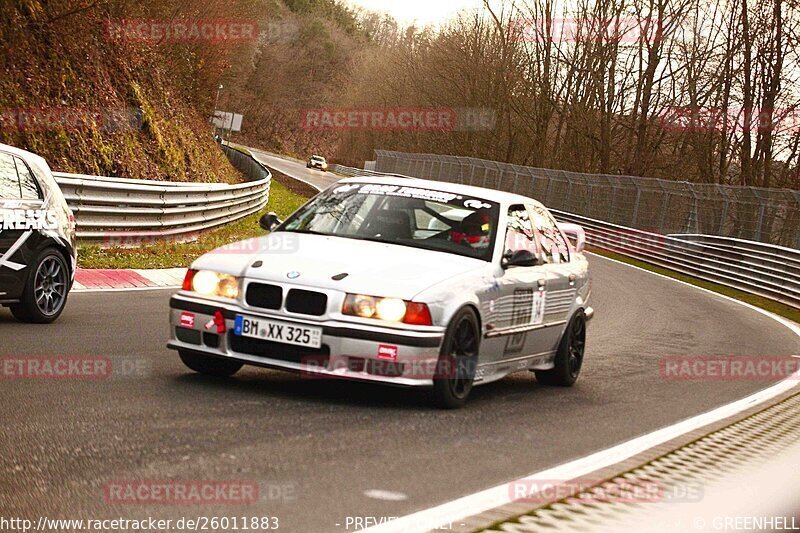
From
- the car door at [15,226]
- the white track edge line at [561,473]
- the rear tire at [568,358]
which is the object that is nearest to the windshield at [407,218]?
the rear tire at [568,358]

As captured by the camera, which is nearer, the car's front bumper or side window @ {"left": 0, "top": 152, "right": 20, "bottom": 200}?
the car's front bumper

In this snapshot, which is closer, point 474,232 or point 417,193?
point 474,232

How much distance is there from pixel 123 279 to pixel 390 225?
7.01m

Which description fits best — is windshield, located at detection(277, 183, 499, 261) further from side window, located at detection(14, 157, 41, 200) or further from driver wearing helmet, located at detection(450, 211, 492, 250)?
side window, located at detection(14, 157, 41, 200)

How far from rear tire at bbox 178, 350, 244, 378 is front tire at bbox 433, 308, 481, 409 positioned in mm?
1356

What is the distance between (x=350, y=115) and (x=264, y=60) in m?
35.8

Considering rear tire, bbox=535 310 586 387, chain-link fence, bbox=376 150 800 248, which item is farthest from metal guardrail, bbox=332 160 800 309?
rear tire, bbox=535 310 586 387

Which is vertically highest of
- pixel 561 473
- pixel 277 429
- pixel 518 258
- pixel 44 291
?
pixel 518 258

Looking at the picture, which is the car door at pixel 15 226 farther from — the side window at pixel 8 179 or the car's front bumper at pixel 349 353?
the car's front bumper at pixel 349 353

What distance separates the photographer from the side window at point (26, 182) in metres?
9.45

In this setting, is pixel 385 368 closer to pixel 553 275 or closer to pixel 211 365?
pixel 211 365

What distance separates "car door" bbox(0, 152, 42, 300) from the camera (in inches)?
358

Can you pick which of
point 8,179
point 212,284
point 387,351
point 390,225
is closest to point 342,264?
point 387,351

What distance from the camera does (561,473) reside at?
203 inches
